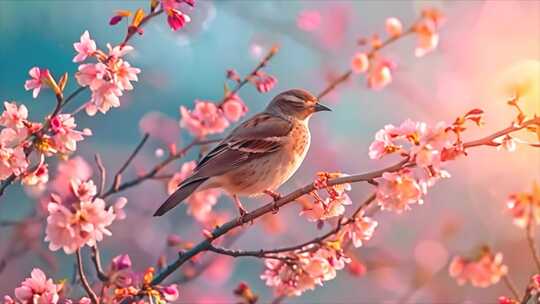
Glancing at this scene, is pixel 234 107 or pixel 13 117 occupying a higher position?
pixel 234 107

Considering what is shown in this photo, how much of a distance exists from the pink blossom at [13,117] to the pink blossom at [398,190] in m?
0.94

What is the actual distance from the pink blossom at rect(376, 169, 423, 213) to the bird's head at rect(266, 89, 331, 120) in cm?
148

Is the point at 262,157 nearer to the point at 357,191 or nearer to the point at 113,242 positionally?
the point at 113,242

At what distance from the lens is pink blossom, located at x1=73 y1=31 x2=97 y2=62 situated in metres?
1.84

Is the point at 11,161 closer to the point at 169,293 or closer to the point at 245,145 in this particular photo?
the point at 169,293

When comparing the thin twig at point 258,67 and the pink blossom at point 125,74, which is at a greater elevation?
the thin twig at point 258,67

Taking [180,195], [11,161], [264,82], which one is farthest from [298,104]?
[11,161]

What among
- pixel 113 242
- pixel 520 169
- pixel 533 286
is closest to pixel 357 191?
pixel 520 169

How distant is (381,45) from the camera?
112 inches

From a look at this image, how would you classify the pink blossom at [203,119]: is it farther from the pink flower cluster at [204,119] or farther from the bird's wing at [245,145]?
the bird's wing at [245,145]

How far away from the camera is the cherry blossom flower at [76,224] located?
1.62 m

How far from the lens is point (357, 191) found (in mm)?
4691

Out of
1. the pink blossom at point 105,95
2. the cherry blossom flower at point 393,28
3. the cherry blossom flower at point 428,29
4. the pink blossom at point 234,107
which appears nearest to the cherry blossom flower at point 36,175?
the pink blossom at point 105,95

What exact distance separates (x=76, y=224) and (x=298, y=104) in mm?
1869
